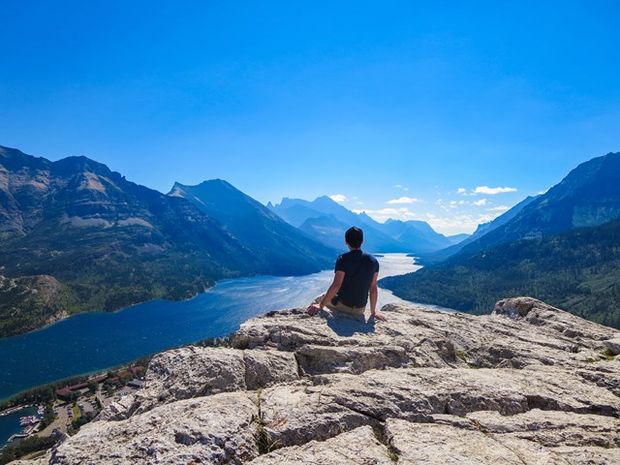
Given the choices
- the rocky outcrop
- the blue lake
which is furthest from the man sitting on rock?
the blue lake

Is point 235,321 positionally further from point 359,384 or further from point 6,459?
point 359,384

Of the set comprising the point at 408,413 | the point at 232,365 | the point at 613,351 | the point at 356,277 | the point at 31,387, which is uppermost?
the point at 356,277

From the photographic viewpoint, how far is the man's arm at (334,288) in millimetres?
13125

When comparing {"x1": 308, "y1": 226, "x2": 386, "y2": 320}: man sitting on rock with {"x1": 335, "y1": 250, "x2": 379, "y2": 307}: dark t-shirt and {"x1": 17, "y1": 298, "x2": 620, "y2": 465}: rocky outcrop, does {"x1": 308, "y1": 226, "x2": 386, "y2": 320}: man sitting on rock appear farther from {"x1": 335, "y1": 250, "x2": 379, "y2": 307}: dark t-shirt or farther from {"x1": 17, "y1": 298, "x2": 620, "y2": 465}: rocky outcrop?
{"x1": 17, "y1": 298, "x2": 620, "y2": 465}: rocky outcrop

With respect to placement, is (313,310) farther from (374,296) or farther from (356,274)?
(374,296)

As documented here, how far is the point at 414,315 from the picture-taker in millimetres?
17141

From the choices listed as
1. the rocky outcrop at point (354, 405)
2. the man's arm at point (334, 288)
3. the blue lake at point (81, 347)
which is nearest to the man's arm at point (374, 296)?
the rocky outcrop at point (354, 405)

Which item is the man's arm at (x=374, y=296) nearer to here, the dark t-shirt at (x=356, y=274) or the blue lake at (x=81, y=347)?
the dark t-shirt at (x=356, y=274)

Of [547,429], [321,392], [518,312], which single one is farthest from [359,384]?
[518,312]

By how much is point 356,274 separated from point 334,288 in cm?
98

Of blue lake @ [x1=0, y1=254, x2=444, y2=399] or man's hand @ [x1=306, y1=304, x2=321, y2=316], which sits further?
blue lake @ [x1=0, y1=254, x2=444, y2=399]

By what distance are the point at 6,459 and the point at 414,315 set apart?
9634cm

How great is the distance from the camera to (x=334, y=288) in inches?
523

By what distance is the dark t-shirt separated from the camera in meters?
13.3
